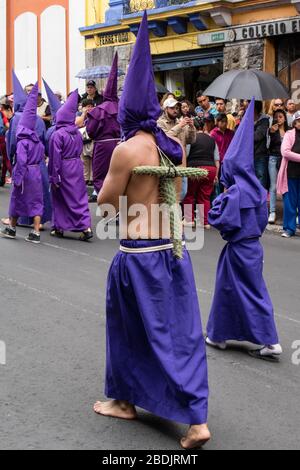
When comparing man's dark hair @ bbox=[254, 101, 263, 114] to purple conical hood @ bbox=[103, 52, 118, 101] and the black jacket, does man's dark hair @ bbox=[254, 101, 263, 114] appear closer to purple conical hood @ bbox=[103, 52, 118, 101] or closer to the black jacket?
the black jacket

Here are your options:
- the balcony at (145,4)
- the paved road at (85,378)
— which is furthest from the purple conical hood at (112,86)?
the balcony at (145,4)

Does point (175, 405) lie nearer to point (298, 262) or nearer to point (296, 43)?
point (298, 262)

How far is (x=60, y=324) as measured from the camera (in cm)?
631

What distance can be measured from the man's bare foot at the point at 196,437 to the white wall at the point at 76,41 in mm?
19961

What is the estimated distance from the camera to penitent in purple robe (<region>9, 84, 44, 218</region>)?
10.1m

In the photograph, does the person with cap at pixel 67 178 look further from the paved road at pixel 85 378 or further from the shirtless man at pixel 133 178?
the shirtless man at pixel 133 178

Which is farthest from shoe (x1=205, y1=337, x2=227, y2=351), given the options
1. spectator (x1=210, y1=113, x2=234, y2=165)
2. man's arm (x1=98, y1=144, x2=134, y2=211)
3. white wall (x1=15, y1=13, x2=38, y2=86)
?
white wall (x1=15, y1=13, x2=38, y2=86)

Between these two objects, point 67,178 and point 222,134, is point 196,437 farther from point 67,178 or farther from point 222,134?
point 222,134

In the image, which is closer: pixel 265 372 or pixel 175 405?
pixel 175 405

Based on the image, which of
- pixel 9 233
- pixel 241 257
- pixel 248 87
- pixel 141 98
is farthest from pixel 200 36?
pixel 141 98

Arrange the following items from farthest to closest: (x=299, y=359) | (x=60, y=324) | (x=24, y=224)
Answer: (x=24, y=224) < (x=60, y=324) < (x=299, y=359)

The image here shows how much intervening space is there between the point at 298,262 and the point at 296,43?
8.69m
